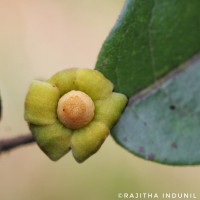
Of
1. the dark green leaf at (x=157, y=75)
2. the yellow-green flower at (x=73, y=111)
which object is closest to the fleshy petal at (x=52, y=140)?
the yellow-green flower at (x=73, y=111)

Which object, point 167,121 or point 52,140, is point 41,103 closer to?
point 52,140

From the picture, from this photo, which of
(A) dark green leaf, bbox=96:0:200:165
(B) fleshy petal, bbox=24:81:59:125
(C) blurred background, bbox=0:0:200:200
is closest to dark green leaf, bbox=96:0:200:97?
(A) dark green leaf, bbox=96:0:200:165

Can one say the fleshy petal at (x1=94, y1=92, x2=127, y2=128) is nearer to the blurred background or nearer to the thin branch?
the thin branch

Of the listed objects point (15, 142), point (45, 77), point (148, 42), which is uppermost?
point (148, 42)

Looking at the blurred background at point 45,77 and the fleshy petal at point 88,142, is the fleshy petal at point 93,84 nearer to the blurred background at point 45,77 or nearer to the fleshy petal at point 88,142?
the fleshy petal at point 88,142

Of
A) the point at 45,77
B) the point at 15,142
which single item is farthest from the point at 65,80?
the point at 45,77

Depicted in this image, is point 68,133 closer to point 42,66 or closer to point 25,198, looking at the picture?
point 25,198

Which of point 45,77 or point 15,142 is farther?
point 45,77

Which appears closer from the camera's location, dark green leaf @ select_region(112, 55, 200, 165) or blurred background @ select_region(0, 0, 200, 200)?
dark green leaf @ select_region(112, 55, 200, 165)
